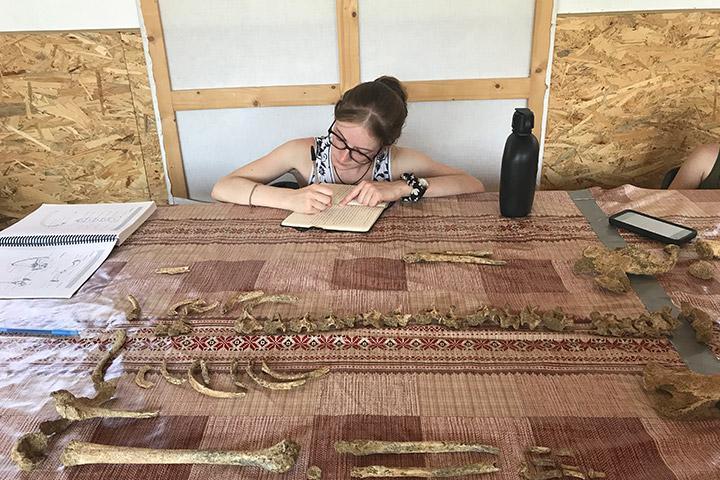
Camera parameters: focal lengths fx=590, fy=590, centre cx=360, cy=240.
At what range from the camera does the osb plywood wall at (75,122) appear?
2529 millimetres

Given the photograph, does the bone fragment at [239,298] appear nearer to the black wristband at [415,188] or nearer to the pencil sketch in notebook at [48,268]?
the pencil sketch in notebook at [48,268]

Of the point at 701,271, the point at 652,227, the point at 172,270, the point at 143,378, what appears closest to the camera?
the point at 143,378

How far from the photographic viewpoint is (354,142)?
179cm

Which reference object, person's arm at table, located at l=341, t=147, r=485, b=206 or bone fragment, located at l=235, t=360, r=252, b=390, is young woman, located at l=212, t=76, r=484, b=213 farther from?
bone fragment, located at l=235, t=360, r=252, b=390

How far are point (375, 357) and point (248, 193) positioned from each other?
908 millimetres

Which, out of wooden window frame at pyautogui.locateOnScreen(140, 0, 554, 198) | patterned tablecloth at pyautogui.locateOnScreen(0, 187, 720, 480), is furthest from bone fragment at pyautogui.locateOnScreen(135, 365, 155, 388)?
wooden window frame at pyautogui.locateOnScreen(140, 0, 554, 198)

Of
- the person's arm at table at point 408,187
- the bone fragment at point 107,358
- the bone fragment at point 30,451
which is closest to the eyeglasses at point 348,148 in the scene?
the person's arm at table at point 408,187

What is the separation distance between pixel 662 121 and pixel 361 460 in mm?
2347

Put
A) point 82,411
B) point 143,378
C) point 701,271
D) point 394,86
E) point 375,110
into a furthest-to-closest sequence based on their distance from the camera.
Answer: point 394,86 → point 375,110 → point 701,271 → point 143,378 → point 82,411

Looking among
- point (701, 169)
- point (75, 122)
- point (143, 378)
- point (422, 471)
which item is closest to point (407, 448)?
point (422, 471)

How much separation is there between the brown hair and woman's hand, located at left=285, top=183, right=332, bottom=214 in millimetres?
231

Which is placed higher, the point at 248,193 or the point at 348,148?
the point at 348,148

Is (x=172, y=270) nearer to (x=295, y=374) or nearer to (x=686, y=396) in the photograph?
(x=295, y=374)

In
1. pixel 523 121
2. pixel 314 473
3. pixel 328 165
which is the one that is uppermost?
pixel 523 121
